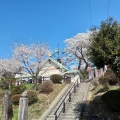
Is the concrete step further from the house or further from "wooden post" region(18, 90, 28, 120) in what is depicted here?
the house

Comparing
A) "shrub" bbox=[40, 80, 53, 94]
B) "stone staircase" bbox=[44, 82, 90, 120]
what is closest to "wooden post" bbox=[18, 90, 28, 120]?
"stone staircase" bbox=[44, 82, 90, 120]

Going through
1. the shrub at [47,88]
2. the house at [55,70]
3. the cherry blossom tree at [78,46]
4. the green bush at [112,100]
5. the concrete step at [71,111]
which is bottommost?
the concrete step at [71,111]

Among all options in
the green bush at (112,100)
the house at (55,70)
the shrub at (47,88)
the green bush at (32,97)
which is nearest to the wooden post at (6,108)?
the green bush at (112,100)

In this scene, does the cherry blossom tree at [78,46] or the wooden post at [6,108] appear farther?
the cherry blossom tree at [78,46]

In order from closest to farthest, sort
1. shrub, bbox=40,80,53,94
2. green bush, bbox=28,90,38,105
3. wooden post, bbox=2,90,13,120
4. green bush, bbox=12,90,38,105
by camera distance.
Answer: wooden post, bbox=2,90,13,120 → green bush, bbox=12,90,38,105 → green bush, bbox=28,90,38,105 → shrub, bbox=40,80,53,94

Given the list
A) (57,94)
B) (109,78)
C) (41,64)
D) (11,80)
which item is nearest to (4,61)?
(41,64)

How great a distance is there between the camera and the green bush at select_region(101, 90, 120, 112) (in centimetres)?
1605

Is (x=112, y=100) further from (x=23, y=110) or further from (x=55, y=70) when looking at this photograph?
(x=55, y=70)

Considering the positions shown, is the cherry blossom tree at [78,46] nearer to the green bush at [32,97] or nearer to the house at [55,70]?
the house at [55,70]

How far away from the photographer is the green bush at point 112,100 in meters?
16.0

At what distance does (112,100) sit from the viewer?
1650 centimetres

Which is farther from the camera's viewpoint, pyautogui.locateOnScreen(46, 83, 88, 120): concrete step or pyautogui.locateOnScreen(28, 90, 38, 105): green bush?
pyautogui.locateOnScreen(28, 90, 38, 105): green bush

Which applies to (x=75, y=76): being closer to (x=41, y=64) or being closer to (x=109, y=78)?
(x=41, y=64)

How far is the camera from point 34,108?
66.1 feet
